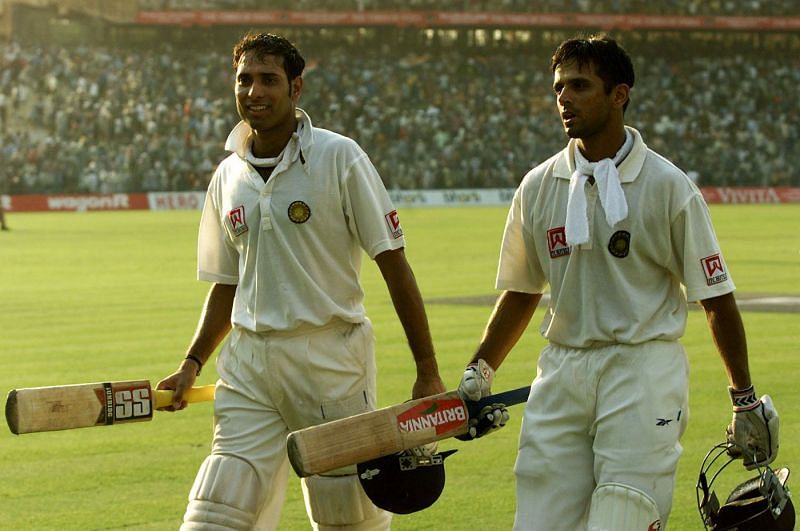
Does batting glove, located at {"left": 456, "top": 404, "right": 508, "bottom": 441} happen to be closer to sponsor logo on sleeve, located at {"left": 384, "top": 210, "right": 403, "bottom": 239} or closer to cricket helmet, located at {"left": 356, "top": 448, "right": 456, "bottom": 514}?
cricket helmet, located at {"left": 356, "top": 448, "right": 456, "bottom": 514}

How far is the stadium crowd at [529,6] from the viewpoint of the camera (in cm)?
5972

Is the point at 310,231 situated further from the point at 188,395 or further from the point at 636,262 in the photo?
the point at 636,262

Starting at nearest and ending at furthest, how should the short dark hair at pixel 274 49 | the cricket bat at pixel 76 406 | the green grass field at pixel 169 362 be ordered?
1. the cricket bat at pixel 76 406
2. the short dark hair at pixel 274 49
3. the green grass field at pixel 169 362

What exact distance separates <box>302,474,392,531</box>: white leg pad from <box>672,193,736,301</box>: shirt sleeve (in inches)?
59.8

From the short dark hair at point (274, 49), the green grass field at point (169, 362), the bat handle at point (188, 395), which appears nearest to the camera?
the short dark hair at point (274, 49)

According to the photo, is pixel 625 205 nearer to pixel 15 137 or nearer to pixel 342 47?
pixel 15 137

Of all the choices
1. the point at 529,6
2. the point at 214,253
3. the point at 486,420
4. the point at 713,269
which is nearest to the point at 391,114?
the point at 529,6

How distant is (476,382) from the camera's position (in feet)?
17.1

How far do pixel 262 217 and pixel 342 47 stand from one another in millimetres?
55342

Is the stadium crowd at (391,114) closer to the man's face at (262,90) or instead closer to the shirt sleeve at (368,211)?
the man's face at (262,90)

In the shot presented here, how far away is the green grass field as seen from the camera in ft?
25.3

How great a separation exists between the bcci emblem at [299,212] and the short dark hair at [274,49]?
1.63 feet

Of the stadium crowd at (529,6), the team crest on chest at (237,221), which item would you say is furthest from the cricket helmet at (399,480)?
the stadium crowd at (529,6)

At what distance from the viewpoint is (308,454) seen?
192 inches
